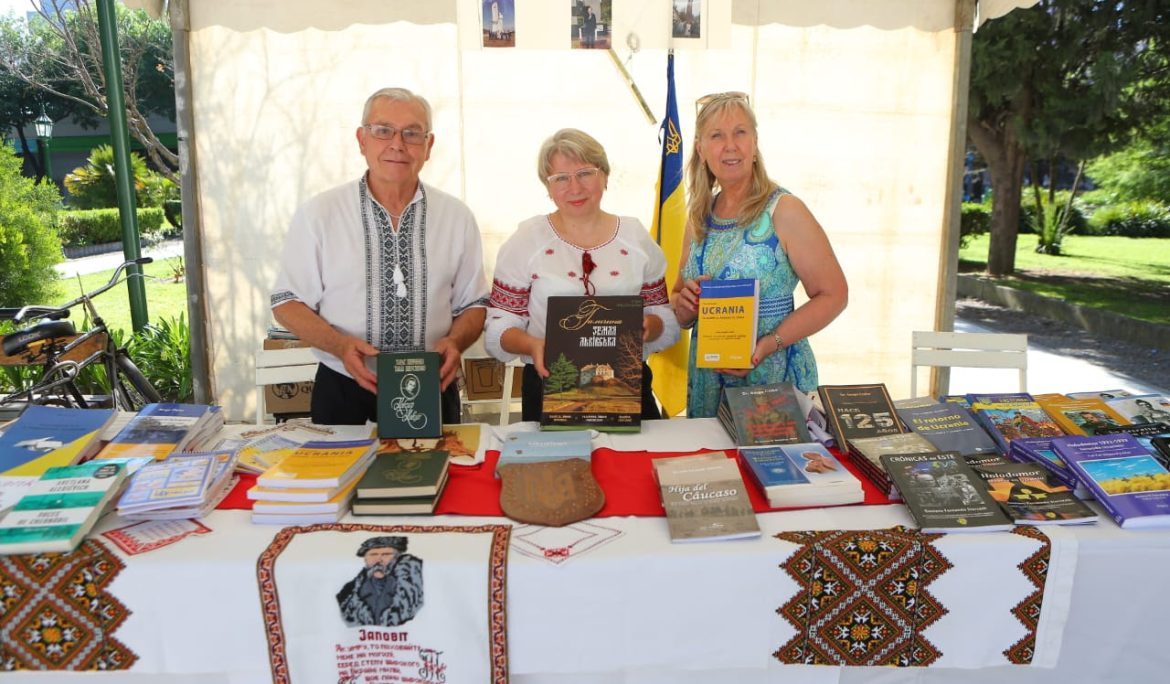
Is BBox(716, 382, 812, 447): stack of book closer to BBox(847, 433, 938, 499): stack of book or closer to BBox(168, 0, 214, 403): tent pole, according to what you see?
BBox(847, 433, 938, 499): stack of book

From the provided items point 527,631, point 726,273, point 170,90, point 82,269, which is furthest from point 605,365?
point 82,269

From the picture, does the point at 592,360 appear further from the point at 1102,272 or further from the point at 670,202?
the point at 1102,272

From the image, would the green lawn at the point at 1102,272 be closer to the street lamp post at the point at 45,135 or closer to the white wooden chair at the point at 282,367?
the white wooden chair at the point at 282,367

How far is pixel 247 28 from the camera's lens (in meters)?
4.17

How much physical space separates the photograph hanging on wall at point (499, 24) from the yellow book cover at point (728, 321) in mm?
2010

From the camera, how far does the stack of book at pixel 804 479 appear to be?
1751mm

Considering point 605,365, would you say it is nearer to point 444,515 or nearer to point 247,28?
point 444,515

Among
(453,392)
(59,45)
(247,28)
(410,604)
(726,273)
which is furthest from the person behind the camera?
(59,45)

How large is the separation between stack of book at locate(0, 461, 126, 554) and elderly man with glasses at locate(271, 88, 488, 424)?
2.46 ft

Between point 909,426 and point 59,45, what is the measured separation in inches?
437

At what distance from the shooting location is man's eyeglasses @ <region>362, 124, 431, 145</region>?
2357 mm

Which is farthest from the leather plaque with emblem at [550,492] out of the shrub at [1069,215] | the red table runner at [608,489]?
the shrub at [1069,215]

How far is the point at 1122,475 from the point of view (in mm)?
1739

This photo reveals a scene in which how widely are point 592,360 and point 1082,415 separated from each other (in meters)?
1.48
